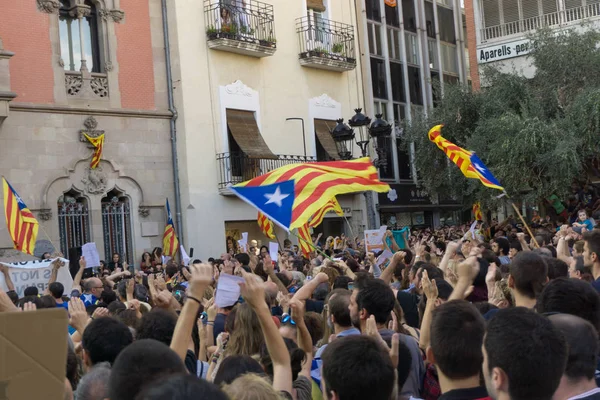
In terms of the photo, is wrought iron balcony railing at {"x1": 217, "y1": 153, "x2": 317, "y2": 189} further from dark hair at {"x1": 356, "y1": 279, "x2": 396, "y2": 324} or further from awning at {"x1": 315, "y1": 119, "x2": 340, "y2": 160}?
dark hair at {"x1": 356, "y1": 279, "x2": 396, "y2": 324}

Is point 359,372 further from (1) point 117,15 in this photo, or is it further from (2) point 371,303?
(1) point 117,15

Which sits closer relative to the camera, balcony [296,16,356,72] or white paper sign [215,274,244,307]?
white paper sign [215,274,244,307]

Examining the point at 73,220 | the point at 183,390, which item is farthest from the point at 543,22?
the point at 183,390

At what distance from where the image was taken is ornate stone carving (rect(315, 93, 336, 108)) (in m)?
26.6

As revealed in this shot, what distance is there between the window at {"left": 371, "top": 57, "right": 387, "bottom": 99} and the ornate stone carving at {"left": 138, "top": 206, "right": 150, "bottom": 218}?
9790 millimetres

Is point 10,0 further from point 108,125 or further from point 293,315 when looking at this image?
point 293,315

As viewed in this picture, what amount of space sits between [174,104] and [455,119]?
29.9ft

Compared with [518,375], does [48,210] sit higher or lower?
higher

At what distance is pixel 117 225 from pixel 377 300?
54.2 ft

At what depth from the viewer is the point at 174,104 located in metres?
22.7

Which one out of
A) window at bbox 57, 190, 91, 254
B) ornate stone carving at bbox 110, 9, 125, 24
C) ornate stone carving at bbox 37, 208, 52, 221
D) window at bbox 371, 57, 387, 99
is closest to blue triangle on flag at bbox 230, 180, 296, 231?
ornate stone carving at bbox 37, 208, 52, 221

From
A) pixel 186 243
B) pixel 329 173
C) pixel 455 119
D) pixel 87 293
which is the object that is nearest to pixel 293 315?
pixel 87 293

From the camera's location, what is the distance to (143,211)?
21688mm

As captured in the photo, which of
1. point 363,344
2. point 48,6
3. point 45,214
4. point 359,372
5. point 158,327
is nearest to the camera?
point 359,372
